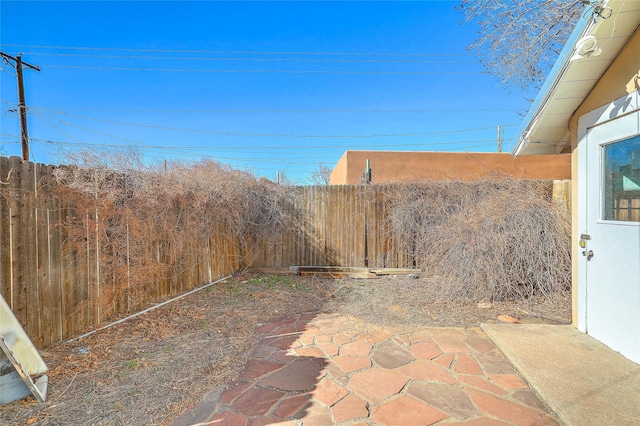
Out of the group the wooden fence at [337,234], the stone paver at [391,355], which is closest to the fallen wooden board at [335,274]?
the wooden fence at [337,234]

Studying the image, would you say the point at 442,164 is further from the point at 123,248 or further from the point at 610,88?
the point at 123,248

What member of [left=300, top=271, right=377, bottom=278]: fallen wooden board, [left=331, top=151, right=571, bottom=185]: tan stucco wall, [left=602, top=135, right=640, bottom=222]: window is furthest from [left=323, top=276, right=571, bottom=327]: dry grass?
[left=331, top=151, right=571, bottom=185]: tan stucco wall

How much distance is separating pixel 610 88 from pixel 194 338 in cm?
520

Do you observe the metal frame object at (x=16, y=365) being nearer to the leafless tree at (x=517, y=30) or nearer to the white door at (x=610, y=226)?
the white door at (x=610, y=226)

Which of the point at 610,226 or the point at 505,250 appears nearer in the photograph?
the point at 610,226

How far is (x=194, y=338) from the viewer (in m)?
3.49

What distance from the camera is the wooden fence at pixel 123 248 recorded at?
8.73 feet

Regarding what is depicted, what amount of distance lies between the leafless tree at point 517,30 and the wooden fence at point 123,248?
2.86 meters

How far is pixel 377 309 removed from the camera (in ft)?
15.0

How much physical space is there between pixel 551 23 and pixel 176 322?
6361 millimetres

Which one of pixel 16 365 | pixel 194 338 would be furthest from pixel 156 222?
pixel 16 365

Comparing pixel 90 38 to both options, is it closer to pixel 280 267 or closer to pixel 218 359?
pixel 280 267

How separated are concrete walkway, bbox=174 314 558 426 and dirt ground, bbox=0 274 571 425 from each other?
0.28 meters

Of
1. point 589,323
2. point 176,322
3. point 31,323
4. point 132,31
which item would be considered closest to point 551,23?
point 589,323
